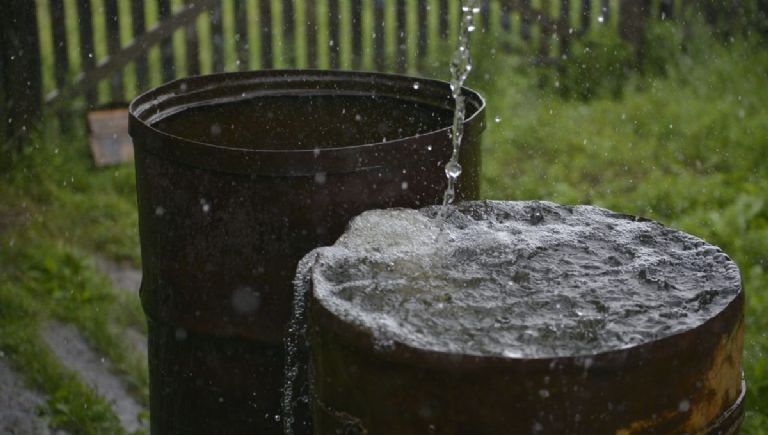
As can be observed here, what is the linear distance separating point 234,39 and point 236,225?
185 inches

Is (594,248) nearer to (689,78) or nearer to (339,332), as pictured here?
(339,332)

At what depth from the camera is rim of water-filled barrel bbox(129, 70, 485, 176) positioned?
2359mm

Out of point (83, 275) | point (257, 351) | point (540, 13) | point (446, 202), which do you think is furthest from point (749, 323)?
point (540, 13)

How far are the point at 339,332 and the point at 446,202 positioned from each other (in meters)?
0.83

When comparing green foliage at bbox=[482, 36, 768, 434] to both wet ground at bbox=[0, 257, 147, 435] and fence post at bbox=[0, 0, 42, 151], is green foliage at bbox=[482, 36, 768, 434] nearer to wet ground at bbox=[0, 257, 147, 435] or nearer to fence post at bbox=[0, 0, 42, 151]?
wet ground at bbox=[0, 257, 147, 435]

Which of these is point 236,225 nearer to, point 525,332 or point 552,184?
point 525,332

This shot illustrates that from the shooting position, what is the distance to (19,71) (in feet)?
20.2

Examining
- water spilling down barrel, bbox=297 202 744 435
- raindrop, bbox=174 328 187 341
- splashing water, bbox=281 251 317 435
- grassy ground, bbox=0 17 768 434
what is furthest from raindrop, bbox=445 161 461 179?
grassy ground, bbox=0 17 768 434

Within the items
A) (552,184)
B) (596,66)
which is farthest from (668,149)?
(596,66)

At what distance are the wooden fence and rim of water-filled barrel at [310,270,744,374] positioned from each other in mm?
4959

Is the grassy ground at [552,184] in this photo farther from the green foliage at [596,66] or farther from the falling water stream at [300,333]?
the falling water stream at [300,333]

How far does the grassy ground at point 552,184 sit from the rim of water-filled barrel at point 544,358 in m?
2.08

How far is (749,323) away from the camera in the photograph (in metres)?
4.23

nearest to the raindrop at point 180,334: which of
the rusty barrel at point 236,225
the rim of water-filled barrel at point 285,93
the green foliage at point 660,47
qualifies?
the rusty barrel at point 236,225
